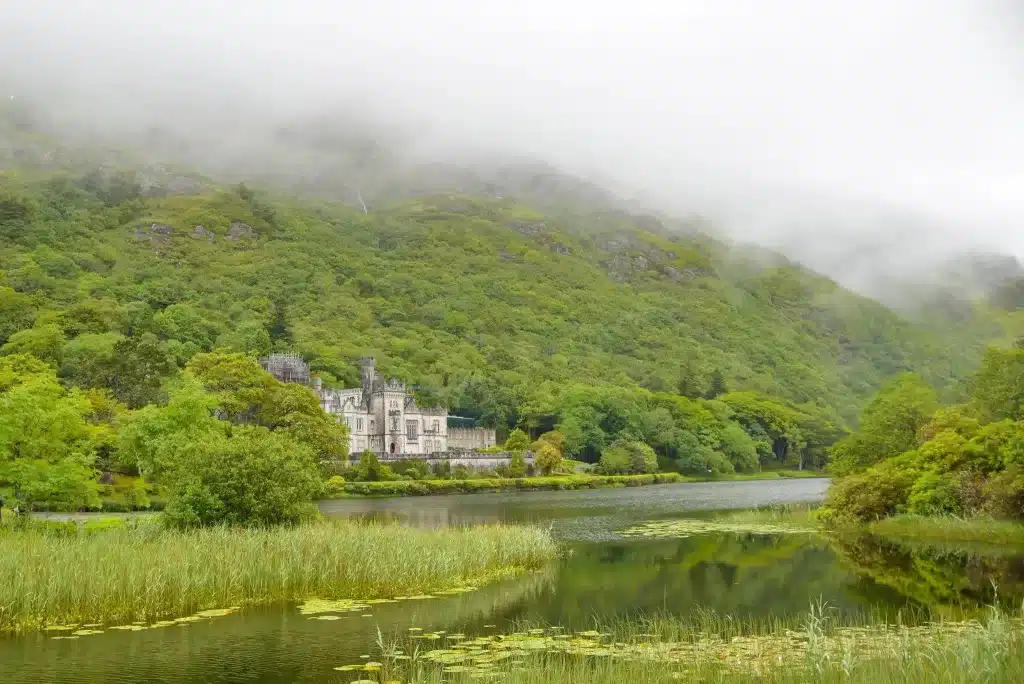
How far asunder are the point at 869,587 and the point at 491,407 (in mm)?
109791

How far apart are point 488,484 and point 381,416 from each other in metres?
31.7

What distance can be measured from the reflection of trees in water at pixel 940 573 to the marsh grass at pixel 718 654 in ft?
12.3

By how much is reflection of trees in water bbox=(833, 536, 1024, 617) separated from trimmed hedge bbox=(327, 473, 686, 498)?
152ft

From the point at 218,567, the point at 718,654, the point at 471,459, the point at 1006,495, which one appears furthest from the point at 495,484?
the point at 718,654

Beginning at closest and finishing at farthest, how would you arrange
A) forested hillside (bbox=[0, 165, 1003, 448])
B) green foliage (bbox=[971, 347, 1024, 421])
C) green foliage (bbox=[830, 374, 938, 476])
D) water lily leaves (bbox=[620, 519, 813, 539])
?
1. water lily leaves (bbox=[620, 519, 813, 539])
2. green foliage (bbox=[830, 374, 938, 476])
3. green foliage (bbox=[971, 347, 1024, 421])
4. forested hillside (bbox=[0, 165, 1003, 448])

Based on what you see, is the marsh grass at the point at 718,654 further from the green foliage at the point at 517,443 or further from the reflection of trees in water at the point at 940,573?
the green foliage at the point at 517,443

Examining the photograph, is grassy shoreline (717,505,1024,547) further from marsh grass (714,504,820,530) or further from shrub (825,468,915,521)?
shrub (825,468,915,521)

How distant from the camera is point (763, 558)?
28438mm

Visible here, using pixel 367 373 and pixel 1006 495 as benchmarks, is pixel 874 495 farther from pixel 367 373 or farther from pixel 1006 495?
pixel 367 373

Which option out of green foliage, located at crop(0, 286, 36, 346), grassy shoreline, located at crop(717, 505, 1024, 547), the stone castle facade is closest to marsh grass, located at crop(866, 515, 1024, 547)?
grassy shoreline, located at crop(717, 505, 1024, 547)

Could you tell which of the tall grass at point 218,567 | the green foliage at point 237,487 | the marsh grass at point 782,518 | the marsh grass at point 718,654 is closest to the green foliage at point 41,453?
the green foliage at point 237,487

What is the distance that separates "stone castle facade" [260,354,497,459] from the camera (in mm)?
108062

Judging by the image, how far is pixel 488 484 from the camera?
83812 millimetres

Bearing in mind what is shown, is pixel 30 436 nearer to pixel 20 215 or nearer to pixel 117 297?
pixel 117 297
